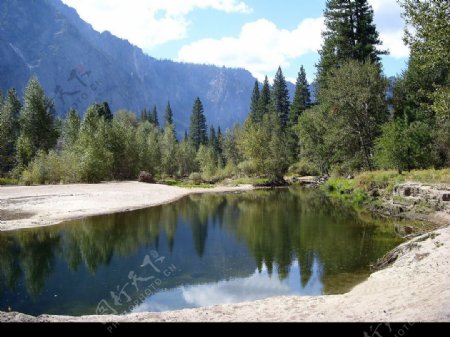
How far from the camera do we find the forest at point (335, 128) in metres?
33.0

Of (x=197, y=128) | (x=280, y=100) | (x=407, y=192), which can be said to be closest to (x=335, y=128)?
(x=407, y=192)

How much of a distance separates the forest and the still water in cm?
822

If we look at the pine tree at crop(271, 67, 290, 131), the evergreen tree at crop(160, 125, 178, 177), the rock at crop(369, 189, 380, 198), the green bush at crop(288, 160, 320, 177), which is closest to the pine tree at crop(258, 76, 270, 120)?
the pine tree at crop(271, 67, 290, 131)

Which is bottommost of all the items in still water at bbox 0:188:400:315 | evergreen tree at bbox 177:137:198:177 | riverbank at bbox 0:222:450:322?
still water at bbox 0:188:400:315

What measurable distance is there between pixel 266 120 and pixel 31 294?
72454mm

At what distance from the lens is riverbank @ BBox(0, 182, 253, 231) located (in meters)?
24.8

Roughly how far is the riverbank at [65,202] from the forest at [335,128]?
6508 millimetres

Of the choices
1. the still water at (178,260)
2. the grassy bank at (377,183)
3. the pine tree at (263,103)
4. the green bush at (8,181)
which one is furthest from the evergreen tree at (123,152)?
the pine tree at (263,103)

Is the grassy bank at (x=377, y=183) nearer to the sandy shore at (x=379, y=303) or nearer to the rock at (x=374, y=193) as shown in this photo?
the rock at (x=374, y=193)

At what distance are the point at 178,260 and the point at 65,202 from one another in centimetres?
1809

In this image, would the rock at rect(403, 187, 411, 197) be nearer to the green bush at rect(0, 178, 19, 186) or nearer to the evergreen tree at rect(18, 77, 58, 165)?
the green bush at rect(0, 178, 19, 186)
